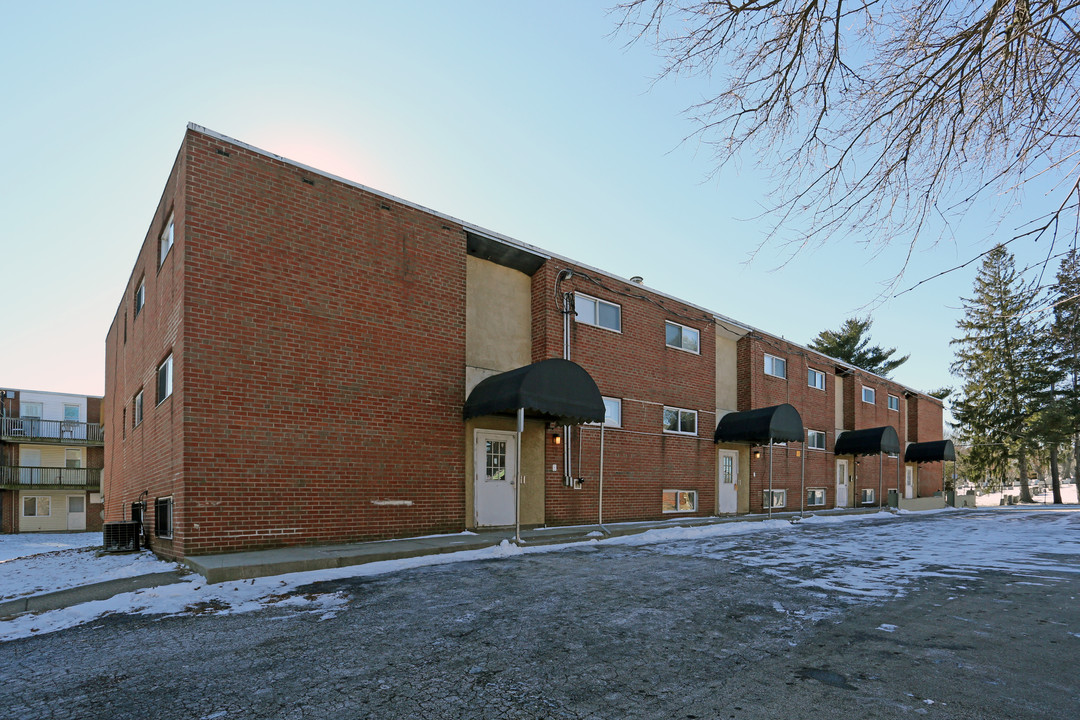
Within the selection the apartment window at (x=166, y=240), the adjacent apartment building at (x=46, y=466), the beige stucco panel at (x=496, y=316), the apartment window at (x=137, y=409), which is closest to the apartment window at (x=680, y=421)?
the beige stucco panel at (x=496, y=316)

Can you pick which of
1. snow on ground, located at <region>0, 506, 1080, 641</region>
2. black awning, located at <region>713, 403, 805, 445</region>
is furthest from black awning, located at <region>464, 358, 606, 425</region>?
black awning, located at <region>713, 403, 805, 445</region>

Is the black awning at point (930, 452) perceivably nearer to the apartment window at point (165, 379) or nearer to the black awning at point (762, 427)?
the black awning at point (762, 427)

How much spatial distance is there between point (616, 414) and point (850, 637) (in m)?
10.5

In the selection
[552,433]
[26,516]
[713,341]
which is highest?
[713,341]

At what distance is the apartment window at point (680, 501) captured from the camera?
55.2 ft

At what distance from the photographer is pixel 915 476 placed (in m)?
33.9

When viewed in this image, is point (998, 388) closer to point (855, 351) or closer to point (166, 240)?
point (855, 351)

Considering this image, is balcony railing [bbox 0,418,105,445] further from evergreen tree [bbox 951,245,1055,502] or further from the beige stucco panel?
evergreen tree [bbox 951,245,1055,502]

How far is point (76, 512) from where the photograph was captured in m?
37.6

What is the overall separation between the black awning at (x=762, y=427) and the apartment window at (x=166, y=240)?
15.3 m

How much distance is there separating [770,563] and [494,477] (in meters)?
5.89

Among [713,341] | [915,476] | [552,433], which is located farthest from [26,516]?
[915,476]

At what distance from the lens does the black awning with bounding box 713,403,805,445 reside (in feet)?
56.8

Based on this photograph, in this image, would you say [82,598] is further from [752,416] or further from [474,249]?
[752,416]
